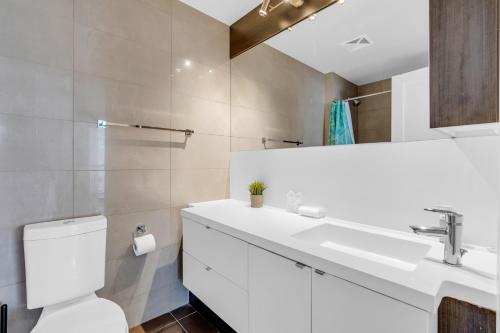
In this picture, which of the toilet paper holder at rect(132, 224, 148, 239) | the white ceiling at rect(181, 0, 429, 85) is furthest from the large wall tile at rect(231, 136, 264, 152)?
the toilet paper holder at rect(132, 224, 148, 239)

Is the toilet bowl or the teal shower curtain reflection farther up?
the teal shower curtain reflection

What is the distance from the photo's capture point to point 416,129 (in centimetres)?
110

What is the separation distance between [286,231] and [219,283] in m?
0.53

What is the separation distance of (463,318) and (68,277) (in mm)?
1656

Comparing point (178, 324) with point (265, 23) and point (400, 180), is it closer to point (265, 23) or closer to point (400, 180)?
point (400, 180)

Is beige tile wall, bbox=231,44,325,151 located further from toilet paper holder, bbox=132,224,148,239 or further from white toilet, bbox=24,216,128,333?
white toilet, bbox=24,216,128,333

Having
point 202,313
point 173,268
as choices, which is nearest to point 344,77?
point 173,268

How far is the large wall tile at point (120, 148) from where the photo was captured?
1.42 m

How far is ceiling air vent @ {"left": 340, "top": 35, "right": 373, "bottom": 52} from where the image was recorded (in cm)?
128

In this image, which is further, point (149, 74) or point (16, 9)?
point (149, 74)

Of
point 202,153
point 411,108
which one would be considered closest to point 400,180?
point 411,108

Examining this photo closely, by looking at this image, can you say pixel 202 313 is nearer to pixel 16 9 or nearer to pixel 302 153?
pixel 302 153

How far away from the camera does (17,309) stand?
4.04ft

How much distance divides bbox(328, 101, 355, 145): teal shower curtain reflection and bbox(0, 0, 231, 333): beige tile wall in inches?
38.1
